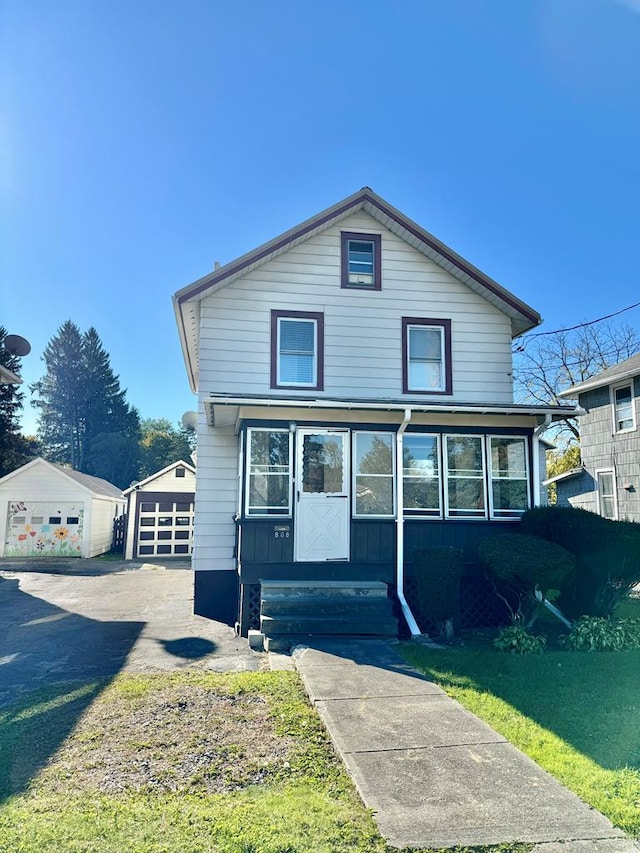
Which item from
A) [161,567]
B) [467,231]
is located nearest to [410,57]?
[467,231]

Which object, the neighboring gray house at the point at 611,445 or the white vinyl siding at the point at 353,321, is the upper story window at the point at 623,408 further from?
the white vinyl siding at the point at 353,321

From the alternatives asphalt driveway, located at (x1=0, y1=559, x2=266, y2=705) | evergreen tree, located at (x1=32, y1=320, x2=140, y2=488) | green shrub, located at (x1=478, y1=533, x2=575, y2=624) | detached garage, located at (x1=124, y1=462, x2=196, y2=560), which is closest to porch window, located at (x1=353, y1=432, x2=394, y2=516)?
green shrub, located at (x1=478, y1=533, x2=575, y2=624)

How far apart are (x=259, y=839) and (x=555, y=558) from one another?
5.91 metres

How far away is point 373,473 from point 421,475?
90 cm

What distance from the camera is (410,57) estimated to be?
10234 mm

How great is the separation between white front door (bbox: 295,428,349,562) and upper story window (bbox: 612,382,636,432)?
9.86 metres

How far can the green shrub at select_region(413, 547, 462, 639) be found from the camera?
26.9ft

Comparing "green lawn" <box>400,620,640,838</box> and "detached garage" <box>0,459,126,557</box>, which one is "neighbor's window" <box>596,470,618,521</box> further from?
"detached garage" <box>0,459,126,557</box>

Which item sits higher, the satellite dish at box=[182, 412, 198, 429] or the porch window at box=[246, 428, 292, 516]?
the satellite dish at box=[182, 412, 198, 429]

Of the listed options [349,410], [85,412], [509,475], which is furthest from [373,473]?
[85,412]

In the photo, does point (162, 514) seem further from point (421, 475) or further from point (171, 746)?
point (171, 746)

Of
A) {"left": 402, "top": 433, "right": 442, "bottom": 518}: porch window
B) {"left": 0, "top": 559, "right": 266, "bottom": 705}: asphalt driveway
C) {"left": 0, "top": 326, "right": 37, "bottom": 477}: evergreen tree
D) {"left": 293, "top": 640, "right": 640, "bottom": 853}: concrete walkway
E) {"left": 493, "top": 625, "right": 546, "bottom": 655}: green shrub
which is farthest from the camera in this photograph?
{"left": 0, "top": 326, "right": 37, "bottom": 477}: evergreen tree

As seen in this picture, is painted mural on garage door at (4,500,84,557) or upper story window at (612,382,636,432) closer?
upper story window at (612,382,636,432)

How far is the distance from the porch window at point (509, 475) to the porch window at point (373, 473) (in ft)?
6.26
